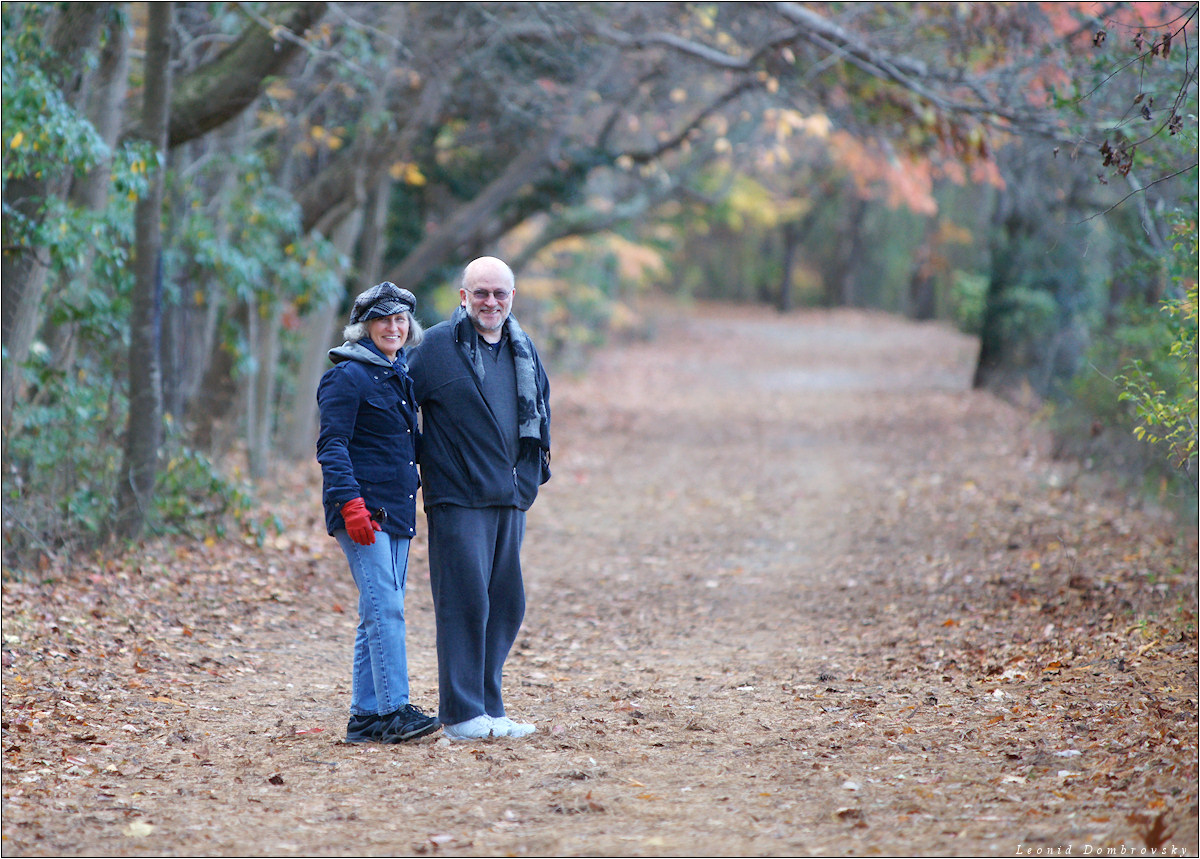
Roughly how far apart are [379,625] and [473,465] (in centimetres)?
84

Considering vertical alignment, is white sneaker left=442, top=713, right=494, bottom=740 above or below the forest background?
below

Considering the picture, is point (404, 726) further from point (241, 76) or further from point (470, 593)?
point (241, 76)

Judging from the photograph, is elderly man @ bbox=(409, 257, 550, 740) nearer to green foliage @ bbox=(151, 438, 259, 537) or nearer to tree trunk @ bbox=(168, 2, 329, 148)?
tree trunk @ bbox=(168, 2, 329, 148)

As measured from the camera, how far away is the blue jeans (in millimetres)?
5262

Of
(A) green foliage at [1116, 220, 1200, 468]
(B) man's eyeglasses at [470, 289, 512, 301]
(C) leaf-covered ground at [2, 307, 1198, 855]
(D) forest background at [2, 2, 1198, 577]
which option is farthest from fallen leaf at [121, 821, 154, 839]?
(A) green foliage at [1116, 220, 1200, 468]

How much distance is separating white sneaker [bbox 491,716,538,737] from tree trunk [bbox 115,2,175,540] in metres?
4.67

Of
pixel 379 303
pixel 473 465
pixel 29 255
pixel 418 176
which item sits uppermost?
pixel 418 176

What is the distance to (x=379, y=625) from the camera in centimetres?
530

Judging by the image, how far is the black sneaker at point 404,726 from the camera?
532 cm

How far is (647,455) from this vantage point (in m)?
16.9

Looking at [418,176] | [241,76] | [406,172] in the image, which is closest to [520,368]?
[241,76]

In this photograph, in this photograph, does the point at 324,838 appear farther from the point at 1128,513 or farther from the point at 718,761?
the point at 1128,513

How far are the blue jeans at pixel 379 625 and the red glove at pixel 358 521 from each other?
22 centimetres

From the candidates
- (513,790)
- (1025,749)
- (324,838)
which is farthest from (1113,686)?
(324,838)
